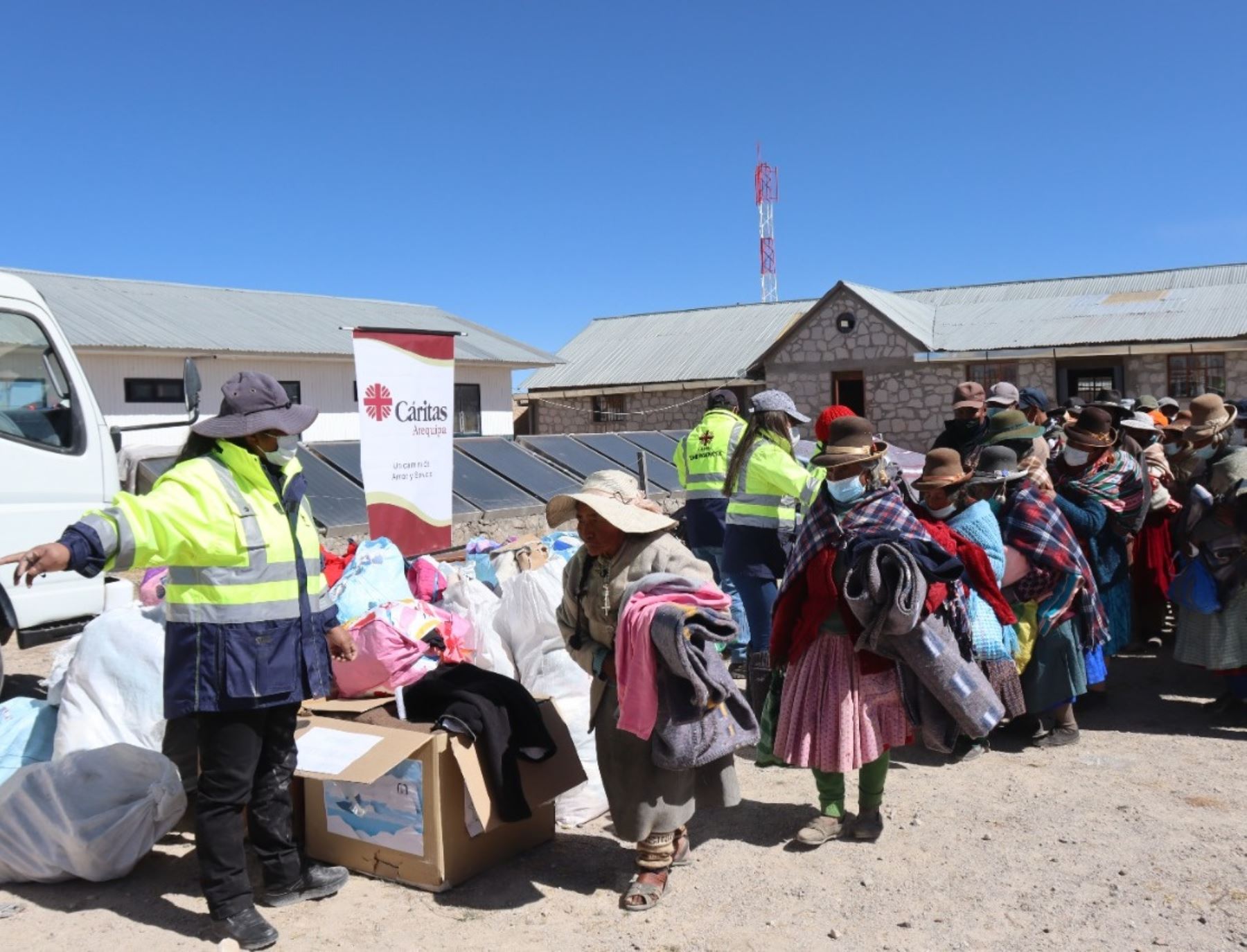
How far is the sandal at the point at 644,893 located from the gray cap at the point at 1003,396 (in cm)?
505

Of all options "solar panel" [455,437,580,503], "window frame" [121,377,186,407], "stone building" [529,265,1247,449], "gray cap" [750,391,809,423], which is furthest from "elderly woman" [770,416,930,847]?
"stone building" [529,265,1247,449]

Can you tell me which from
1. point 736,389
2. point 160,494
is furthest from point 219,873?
point 736,389

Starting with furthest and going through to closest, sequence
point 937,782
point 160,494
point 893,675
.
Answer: point 937,782 < point 893,675 < point 160,494

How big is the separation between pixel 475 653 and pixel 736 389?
2063 cm

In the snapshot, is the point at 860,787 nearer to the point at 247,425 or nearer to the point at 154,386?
the point at 247,425

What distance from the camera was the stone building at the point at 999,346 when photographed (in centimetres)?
2052

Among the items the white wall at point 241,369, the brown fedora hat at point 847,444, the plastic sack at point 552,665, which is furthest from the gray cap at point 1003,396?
Result: the white wall at point 241,369

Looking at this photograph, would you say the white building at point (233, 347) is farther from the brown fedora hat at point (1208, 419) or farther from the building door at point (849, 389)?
the brown fedora hat at point (1208, 419)

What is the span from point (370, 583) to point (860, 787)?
8.41 feet

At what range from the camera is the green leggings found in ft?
12.9

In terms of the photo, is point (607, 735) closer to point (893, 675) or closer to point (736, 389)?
point (893, 675)

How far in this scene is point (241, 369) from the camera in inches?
684

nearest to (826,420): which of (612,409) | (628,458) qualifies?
(628,458)

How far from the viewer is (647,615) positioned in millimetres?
3270
